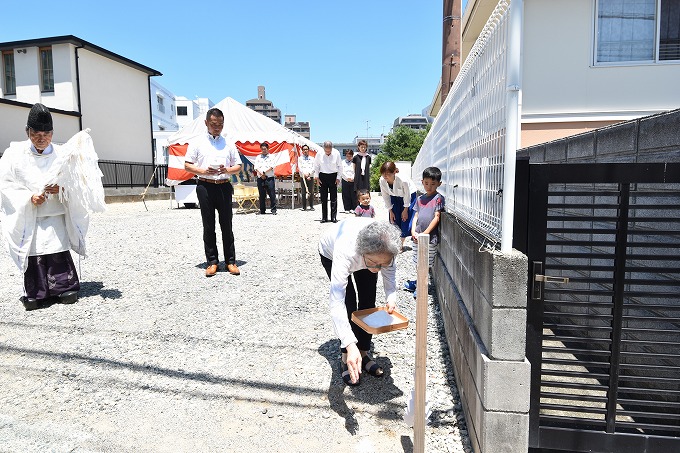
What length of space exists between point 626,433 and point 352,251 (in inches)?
64.8

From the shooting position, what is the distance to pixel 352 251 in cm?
267

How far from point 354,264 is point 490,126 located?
1.10 metres

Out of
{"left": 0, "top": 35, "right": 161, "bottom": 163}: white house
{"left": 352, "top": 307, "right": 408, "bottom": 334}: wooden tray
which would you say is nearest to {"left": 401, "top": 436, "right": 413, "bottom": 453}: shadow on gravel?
{"left": 352, "top": 307, "right": 408, "bottom": 334}: wooden tray

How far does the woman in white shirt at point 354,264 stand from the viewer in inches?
97.4

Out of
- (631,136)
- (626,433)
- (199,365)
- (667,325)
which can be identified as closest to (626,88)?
(631,136)

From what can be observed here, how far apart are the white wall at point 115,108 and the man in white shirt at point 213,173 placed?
17.3 metres

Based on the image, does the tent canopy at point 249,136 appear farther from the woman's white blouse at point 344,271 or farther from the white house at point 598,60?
the woman's white blouse at point 344,271

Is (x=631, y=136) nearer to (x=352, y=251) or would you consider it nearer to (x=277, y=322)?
(x=352, y=251)

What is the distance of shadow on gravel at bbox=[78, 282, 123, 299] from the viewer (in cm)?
483

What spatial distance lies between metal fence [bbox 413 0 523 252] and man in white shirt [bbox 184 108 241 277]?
2755 mm

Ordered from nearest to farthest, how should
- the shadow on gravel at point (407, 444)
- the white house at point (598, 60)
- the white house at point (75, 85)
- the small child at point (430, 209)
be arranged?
the shadow on gravel at point (407, 444) < the small child at point (430, 209) < the white house at point (598, 60) < the white house at point (75, 85)

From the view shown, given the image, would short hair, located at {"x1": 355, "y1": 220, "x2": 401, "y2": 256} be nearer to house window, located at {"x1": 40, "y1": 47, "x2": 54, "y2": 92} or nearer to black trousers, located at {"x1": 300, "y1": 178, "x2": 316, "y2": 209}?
black trousers, located at {"x1": 300, "y1": 178, "x2": 316, "y2": 209}

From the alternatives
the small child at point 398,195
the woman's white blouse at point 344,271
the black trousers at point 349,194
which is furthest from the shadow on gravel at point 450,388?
the black trousers at point 349,194

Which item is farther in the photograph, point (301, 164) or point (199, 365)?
point (301, 164)
